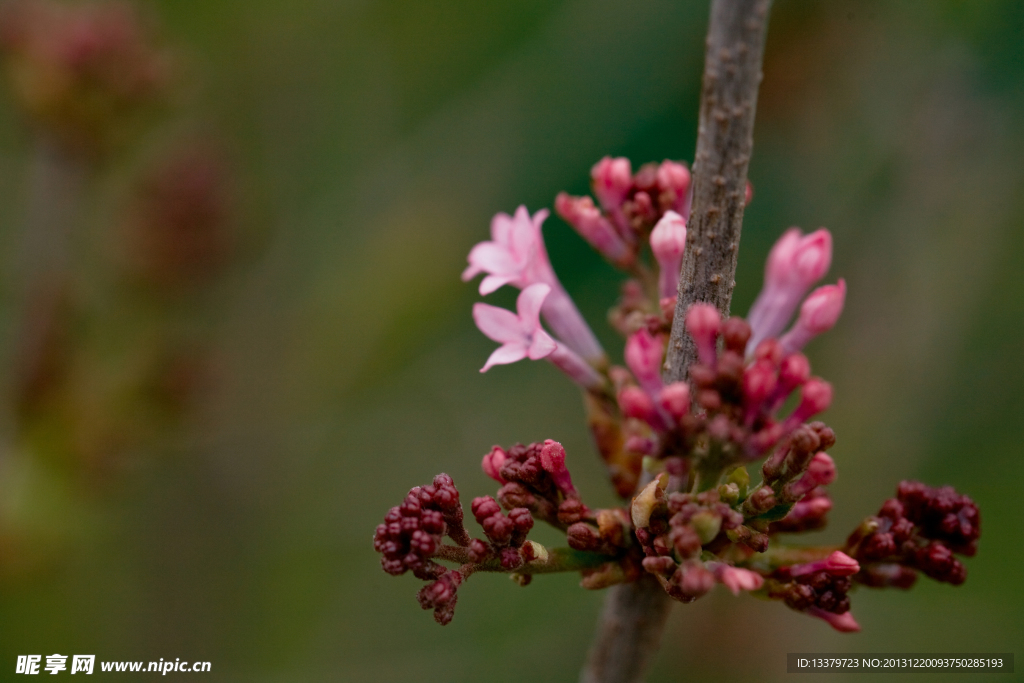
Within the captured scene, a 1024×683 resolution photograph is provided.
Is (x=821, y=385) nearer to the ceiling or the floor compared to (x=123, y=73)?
nearer to the floor

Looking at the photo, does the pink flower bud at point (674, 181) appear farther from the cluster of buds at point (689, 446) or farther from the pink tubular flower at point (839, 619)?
the pink tubular flower at point (839, 619)

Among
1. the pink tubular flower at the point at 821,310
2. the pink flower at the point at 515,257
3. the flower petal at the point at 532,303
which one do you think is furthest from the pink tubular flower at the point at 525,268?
the pink tubular flower at the point at 821,310

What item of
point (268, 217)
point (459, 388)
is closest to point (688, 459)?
point (459, 388)

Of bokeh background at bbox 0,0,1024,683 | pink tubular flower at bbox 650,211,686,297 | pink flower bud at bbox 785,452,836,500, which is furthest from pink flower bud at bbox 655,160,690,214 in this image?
bokeh background at bbox 0,0,1024,683

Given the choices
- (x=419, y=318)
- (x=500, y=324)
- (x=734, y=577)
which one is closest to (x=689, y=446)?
(x=734, y=577)

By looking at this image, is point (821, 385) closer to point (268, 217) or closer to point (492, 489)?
point (492, 489)

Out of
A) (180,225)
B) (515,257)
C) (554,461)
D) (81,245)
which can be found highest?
(81,245)

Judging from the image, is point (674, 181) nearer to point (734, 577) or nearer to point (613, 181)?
point (613, 181)
